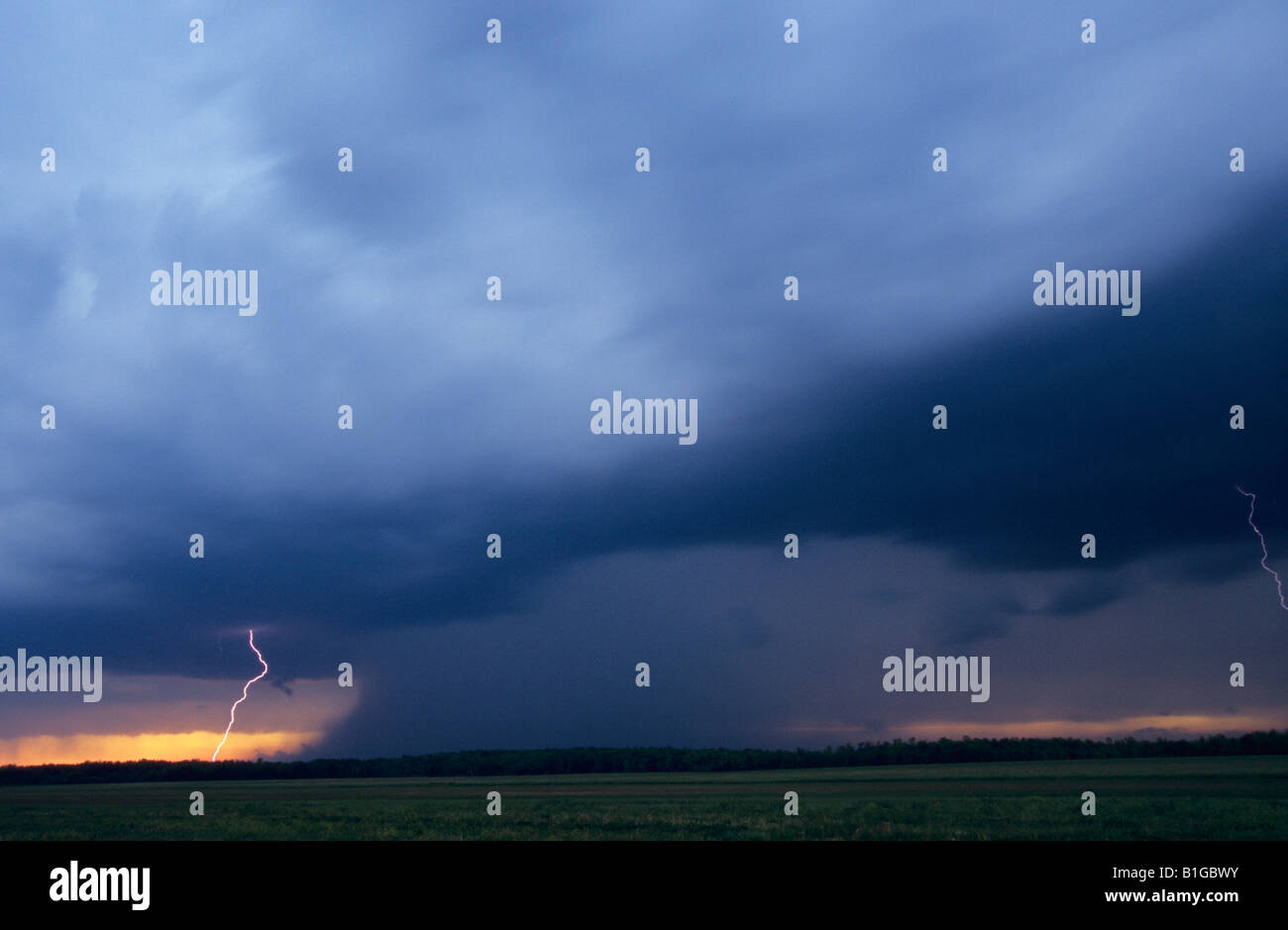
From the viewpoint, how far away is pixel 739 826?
115 ft
